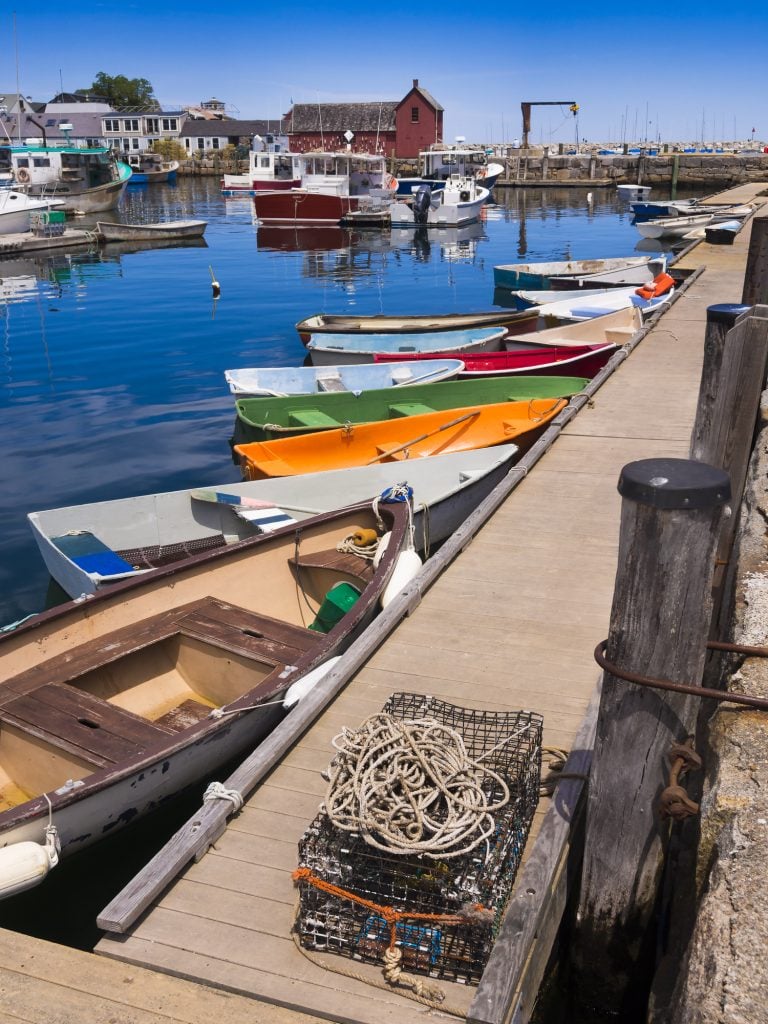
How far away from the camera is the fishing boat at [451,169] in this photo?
56.0 m

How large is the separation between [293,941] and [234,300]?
25.9 meters

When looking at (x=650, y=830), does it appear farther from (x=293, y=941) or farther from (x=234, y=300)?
(x=234, y=300)

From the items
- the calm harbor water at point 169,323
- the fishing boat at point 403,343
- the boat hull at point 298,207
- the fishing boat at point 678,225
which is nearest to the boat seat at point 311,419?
the calm harbor water at point 169,323

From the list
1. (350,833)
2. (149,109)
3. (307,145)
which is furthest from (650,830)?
(149,109)

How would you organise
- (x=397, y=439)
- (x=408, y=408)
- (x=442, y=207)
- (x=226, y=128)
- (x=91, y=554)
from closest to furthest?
(x=91, y=554) < (x=397, y=439) < (x=408, y=408) < (x=442, y=207) < (x=226, y=128)

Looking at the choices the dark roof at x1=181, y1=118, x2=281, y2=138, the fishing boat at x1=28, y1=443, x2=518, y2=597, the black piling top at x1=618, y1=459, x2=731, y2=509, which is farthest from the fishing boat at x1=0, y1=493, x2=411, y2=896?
the dark roof at x1=181, y1=118, x2=281, y2=138

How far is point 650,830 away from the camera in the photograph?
3332mm

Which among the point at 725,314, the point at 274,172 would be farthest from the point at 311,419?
the point at 274,172

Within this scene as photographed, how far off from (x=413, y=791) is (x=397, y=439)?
7893 millimetres

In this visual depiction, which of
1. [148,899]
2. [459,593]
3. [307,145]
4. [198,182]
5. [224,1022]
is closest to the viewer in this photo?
[224,1022]

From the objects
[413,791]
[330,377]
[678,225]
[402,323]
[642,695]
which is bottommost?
[330,377]

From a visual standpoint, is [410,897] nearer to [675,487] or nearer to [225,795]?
[225,795]

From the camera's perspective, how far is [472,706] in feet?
16.1

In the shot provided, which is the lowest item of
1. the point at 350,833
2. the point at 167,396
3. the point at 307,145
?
the point at 167,396
